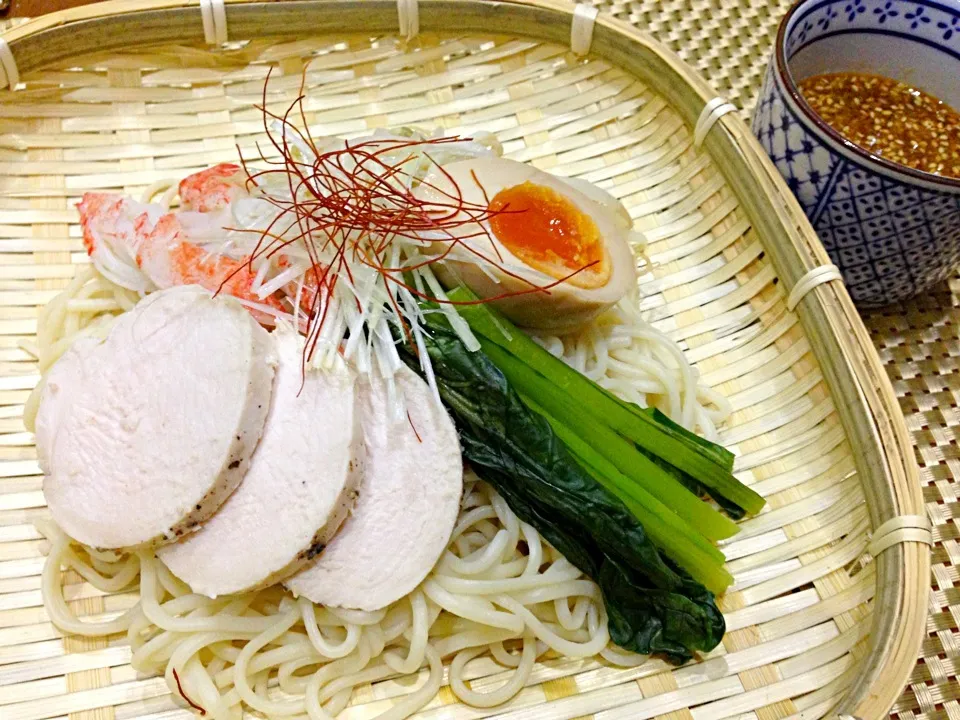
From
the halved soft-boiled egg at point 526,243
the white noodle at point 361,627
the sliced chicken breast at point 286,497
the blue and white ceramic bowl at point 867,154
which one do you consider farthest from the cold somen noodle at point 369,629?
the blue and white ceramic bowl at point 867,154

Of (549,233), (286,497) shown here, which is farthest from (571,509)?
(549,233)

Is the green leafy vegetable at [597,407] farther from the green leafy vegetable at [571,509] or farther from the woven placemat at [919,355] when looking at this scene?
the woven placemat at [919,355]

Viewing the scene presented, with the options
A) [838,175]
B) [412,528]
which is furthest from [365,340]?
[838,175]

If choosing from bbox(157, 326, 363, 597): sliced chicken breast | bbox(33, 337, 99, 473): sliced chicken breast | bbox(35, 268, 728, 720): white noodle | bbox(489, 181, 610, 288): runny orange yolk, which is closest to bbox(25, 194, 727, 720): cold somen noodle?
bbox(35, 268, 728, 720): white noodle

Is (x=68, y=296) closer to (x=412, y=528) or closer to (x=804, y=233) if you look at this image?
(x=412, y=528)

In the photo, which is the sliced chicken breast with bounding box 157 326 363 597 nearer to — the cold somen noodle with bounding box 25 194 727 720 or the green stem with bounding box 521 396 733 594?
the cold somen noodle with bounding box 25 194 727 720

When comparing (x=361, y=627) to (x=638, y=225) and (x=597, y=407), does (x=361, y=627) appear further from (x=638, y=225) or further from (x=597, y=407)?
(x=638, y=225)
